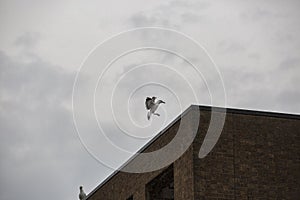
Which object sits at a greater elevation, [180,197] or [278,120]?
[278,120]

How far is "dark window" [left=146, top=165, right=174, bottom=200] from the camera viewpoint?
936 inches

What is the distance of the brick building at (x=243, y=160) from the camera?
2134cm

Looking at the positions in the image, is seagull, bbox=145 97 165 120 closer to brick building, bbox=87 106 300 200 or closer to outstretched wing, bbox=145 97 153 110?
outstretched wing, bbox=145 97 153 110

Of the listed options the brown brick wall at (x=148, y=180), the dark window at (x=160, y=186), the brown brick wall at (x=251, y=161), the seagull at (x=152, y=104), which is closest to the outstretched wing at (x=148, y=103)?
the seagull at (x=152, y=104)

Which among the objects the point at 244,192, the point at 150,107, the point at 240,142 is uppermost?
the point at 150,107

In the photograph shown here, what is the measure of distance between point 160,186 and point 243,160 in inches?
143

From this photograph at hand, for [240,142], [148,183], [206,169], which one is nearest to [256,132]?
[240,142]

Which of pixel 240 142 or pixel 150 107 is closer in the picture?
pixel 240 142

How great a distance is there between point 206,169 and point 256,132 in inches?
77.9

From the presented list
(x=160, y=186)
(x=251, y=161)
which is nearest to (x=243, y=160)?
(x=251, y=161)

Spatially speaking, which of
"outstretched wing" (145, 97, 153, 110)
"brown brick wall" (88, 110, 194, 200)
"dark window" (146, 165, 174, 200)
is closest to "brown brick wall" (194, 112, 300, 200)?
"brown brick wall" (88, 110, 194, 200)

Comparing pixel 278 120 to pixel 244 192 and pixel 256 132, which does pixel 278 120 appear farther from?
pixel 244 192

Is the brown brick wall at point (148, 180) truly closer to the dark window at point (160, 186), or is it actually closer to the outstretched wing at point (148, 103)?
the dark window at point (160, 186)

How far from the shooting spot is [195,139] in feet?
70.8
